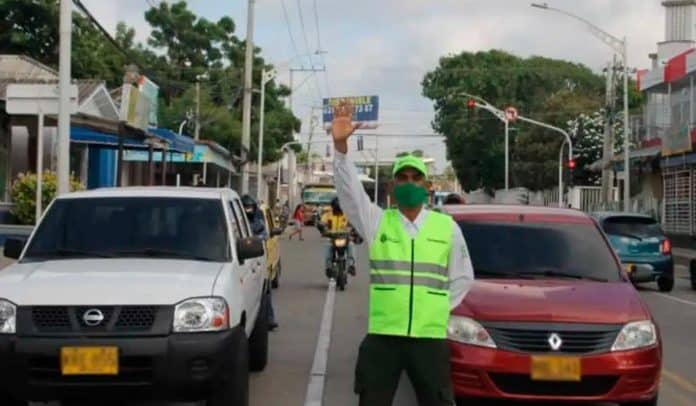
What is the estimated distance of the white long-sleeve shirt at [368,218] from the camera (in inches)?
221

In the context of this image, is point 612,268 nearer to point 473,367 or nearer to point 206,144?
point 473,367

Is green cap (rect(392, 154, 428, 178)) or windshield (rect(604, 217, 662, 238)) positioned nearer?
green cap (rect(392, 154, 428, 178))

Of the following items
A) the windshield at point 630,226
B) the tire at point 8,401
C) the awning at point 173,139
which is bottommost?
the tire at point 8,401

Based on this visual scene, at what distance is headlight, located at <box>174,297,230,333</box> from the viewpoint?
23.9 ft

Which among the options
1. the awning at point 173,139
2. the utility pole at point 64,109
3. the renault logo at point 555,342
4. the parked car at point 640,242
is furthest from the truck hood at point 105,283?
the awning at point 173,139

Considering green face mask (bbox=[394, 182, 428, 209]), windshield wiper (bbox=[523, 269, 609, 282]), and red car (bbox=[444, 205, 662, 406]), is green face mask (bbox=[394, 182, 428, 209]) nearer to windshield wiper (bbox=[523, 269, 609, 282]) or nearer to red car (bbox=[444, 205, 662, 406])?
red car (bbox=[444, 205, 662, 406])

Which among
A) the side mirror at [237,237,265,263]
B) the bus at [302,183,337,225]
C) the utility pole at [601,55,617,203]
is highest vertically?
the utility pole at [601,55,617,203]

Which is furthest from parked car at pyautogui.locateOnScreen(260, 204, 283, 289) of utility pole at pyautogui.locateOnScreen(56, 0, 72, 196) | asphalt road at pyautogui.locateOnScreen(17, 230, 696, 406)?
utility pole at pyautogui.locateOnScreen(56, 0, 72, 196)

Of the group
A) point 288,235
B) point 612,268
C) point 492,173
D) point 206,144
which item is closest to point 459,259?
point 612,268

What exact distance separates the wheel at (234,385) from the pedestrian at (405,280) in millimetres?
2071

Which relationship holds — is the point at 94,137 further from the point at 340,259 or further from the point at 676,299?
the point at 676,299

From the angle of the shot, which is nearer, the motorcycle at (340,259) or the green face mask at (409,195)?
the green face mask at (409,195)

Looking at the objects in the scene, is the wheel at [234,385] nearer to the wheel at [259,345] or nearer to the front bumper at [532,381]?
the front bumper at [532,381]

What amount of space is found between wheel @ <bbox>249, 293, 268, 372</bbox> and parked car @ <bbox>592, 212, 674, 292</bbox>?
11.3 m
